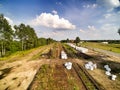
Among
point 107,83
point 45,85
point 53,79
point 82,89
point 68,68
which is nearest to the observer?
point 82,89

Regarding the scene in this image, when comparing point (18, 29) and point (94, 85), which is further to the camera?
point (18, 29)

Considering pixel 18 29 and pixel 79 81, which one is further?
pixel 18 29

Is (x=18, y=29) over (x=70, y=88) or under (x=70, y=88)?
over

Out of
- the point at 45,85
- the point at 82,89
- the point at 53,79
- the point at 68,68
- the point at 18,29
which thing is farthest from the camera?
the point at 18,29

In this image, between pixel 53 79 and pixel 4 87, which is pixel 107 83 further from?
pixel 4 87

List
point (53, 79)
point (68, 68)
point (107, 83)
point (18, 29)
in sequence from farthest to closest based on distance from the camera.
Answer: point (18, 29), point (68, 68), point (53, 79), point (107, 83)

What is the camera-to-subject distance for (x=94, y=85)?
14.2 metres

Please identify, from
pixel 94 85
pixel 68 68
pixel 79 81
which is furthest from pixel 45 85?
pixel 68 68

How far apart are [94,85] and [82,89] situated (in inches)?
65.5

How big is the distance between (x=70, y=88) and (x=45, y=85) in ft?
7.77

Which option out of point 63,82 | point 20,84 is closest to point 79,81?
point 63,82

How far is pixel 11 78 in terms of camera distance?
674 inches

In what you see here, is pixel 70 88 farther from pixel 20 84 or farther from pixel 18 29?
pixel 18 29

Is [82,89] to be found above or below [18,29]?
below
